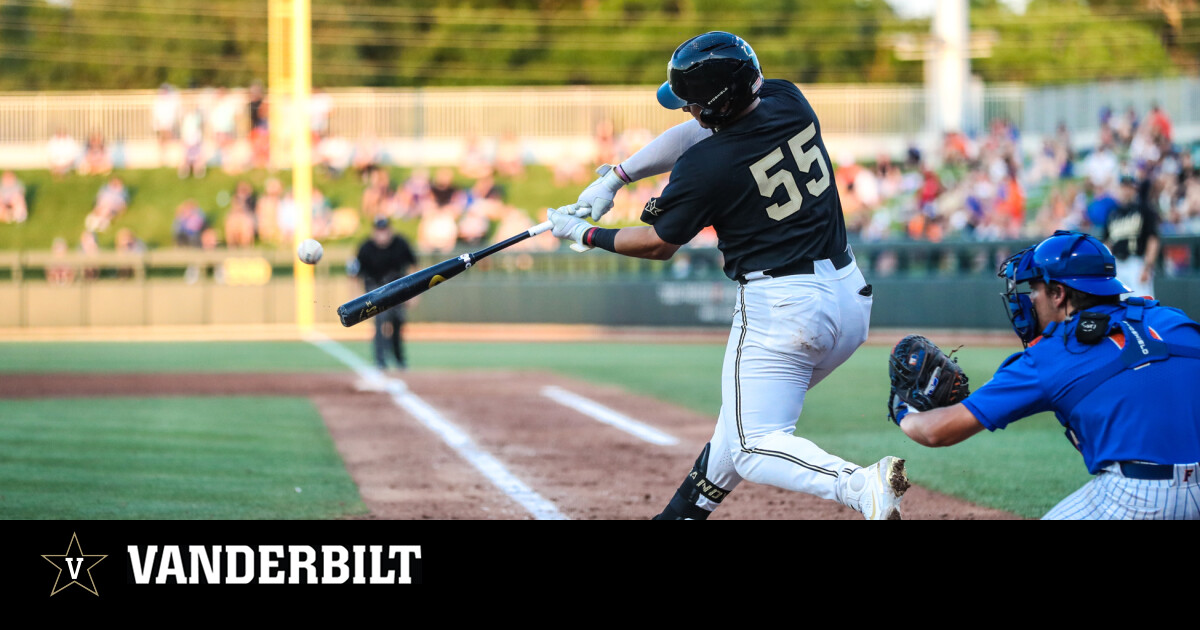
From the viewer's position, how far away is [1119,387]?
3.56 meters

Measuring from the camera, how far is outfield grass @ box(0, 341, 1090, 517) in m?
7.66

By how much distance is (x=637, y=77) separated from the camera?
4453 cm

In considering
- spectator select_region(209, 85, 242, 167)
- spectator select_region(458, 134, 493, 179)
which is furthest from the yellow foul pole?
spectator select_region(209, 85, 242, 167)

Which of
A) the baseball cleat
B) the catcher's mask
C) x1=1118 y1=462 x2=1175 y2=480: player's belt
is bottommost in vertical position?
the baseball cleat

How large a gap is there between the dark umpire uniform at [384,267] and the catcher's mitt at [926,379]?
1125 centimetres

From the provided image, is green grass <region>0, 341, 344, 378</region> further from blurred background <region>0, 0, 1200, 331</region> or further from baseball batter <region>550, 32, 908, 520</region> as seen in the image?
baseball batter <region>550, 32, 908, 520</region>

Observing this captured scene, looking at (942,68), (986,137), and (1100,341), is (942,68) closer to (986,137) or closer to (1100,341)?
(986,137)

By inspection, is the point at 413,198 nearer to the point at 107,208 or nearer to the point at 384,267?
the point at 107,208

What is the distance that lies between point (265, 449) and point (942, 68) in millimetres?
26884

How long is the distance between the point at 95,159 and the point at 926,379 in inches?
1281

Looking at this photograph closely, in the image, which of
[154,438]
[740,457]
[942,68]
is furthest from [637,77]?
[740,457]
